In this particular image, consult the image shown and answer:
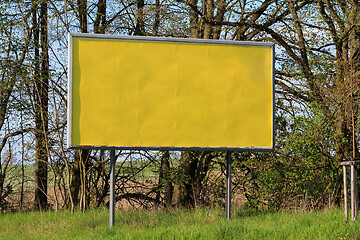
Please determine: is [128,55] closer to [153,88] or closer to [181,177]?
[153,88]

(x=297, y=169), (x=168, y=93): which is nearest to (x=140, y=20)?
(x=168, y=93)

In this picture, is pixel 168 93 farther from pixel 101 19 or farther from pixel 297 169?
pixel 101 19

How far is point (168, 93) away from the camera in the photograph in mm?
9164

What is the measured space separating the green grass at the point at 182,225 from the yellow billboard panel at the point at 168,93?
1.63 m

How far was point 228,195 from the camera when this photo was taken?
955 cm

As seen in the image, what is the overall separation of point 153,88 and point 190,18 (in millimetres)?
5803

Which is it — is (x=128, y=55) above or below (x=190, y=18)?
below

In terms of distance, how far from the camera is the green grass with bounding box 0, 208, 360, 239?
7758 mm

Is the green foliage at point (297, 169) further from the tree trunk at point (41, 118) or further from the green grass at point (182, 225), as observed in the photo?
the tree trunk at point (41, 118)

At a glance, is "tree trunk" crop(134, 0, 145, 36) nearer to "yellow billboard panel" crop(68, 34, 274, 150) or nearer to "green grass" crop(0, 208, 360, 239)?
"yellow billboard panel" crop(68, 34, 274, 150)

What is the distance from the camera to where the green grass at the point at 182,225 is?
7758 mm

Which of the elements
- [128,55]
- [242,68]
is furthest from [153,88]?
[242,68]

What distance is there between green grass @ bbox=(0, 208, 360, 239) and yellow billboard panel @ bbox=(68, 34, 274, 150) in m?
1.63

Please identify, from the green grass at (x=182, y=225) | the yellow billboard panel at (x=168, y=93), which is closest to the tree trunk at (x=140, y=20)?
the yellow billboard panel at (x=168, y=93)
